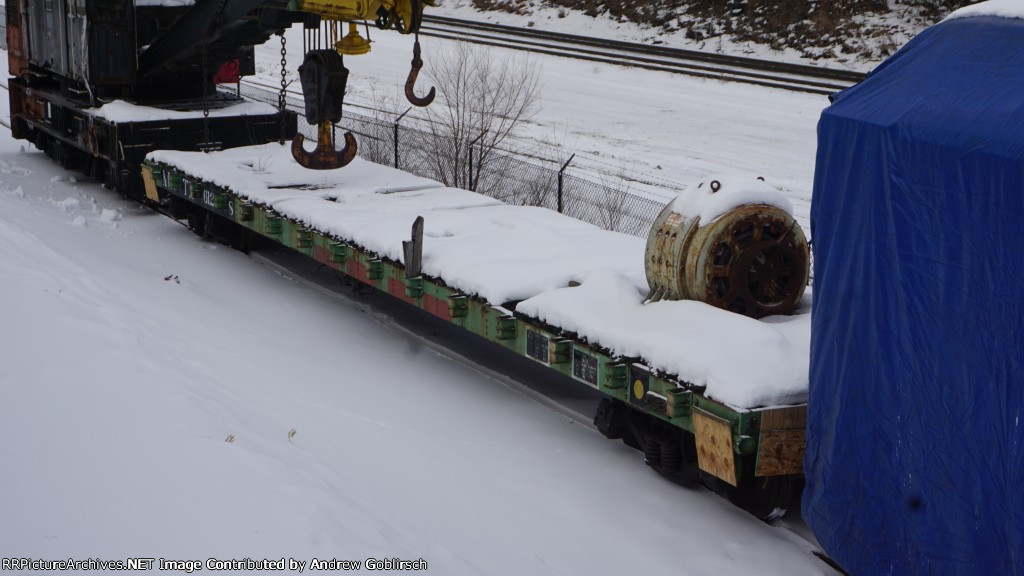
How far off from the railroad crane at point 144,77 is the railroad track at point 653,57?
1399 centimetres

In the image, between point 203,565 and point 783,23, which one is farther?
point 783,23

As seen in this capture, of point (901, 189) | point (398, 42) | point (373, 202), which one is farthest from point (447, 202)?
point (398, 42)

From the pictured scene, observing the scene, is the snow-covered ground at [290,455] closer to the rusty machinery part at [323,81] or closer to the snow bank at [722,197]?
the snow bank at [722,197]

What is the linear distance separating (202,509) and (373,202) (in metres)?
6.82

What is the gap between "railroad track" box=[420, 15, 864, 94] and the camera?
27266mm

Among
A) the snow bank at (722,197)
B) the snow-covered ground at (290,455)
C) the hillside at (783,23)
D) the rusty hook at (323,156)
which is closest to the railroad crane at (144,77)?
the rusty hook at (323,156)

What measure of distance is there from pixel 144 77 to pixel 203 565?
1311cm

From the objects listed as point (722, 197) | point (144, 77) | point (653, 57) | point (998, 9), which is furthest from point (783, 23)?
point (998, 9)

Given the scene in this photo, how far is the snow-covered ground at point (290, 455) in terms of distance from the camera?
561 cm

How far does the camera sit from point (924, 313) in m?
5.78

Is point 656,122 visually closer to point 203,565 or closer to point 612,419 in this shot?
point 612,419

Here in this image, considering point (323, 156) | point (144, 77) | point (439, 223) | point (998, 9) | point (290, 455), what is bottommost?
point (290, 455)

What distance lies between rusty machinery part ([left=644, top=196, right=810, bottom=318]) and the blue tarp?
134cm

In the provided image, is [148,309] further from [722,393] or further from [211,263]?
[722,393]
